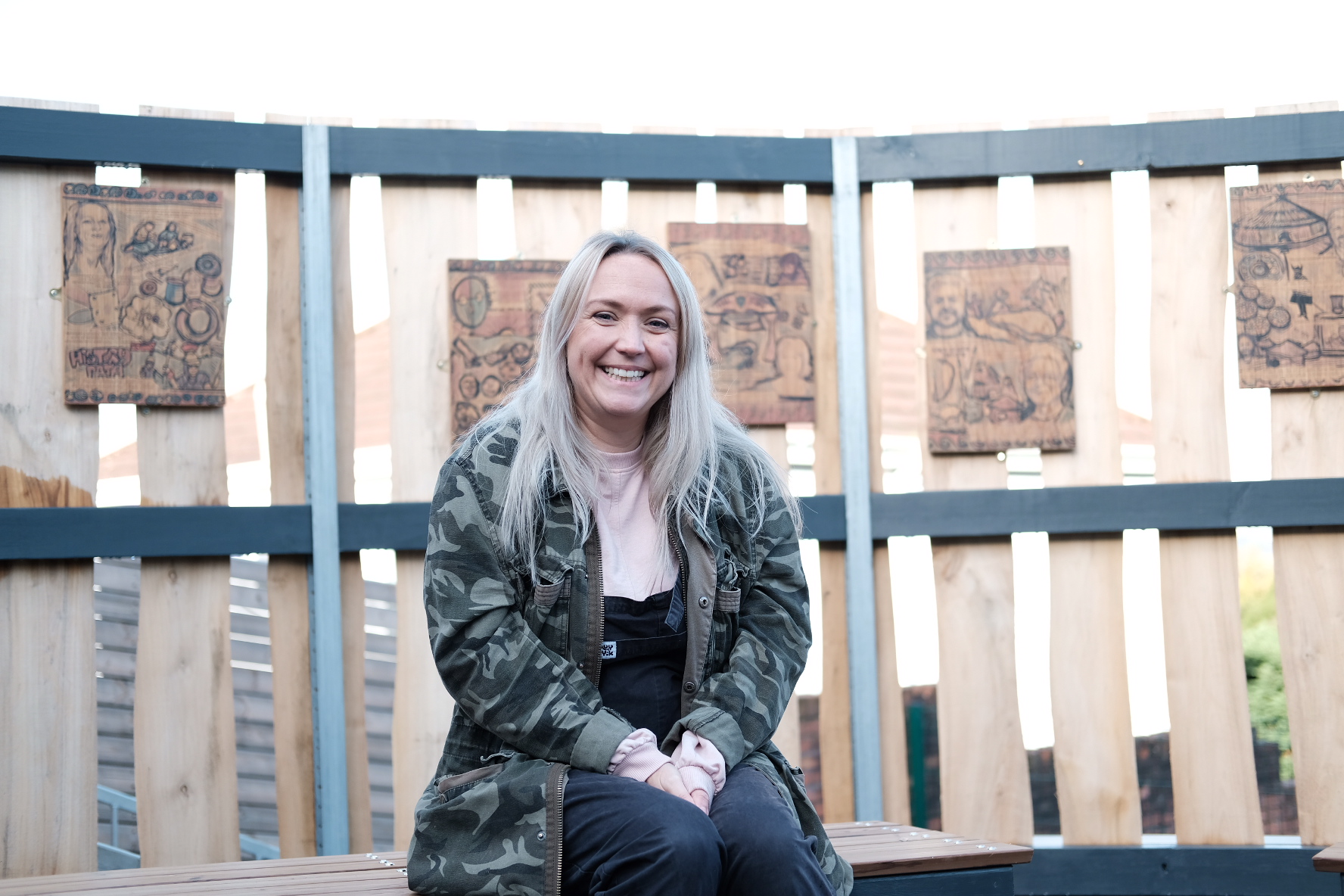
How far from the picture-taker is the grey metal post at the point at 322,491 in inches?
127

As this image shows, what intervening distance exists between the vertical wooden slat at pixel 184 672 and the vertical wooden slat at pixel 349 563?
1.00 feet

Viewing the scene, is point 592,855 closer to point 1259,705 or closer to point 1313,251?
point 1313,251

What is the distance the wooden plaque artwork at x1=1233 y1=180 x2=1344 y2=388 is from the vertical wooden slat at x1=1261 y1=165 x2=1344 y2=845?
6cm

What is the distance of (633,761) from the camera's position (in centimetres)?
198

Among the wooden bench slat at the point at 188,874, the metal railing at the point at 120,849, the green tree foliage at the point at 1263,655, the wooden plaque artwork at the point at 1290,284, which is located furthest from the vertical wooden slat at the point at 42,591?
the green tree foliage at the point at 1263,655

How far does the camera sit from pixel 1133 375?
355cm

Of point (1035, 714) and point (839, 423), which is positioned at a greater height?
point (839, 423)

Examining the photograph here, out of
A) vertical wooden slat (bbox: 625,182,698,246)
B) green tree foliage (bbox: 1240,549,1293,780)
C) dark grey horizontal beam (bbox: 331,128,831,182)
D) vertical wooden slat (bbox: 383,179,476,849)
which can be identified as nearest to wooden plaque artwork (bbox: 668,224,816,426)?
vertical wooden slat (bbox: 625,182,698,246)

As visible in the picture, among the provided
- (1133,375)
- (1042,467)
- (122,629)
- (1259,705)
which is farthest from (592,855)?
(1259,705)

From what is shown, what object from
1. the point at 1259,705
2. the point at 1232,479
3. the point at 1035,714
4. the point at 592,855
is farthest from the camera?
the point at 1259,705

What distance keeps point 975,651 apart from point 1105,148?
4.97 feet

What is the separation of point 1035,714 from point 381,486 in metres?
2.13

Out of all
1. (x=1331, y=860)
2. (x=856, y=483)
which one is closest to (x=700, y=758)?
(x=1331, y=860)

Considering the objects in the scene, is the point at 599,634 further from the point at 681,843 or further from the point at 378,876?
the point at 378,876
